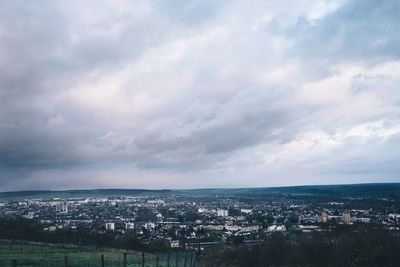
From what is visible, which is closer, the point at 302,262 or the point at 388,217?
the point at 302,262

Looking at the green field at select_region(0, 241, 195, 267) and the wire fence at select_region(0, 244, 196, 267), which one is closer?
the wire fence at select_region(0, 244, 196, 267)

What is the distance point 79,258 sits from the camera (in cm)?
3959

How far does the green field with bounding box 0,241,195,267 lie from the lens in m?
33.6

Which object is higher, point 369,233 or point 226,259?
point 369,233

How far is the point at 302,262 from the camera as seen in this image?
43.8 metres

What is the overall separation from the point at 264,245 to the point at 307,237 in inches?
177

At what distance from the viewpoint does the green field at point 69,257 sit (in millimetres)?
33625

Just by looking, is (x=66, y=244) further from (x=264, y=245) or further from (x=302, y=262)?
(x=302, y=262)

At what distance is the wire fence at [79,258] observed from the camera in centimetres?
3222

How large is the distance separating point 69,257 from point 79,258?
4.35 ft

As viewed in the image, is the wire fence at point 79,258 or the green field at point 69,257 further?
the green field at point 69,257

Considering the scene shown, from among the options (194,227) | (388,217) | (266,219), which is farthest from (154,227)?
(388,217)

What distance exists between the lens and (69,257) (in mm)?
40438

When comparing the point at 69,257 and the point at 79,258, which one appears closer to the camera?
the point at 79,258
